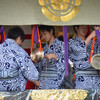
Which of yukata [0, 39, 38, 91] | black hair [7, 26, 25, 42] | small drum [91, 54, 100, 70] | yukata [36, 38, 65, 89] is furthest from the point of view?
yukata [36, 38, 65, 89]

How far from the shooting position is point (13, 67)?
2.51 m

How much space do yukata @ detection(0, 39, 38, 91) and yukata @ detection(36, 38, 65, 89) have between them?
0.40 metres

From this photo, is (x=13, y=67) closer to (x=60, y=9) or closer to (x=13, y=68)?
(x=13, y=68)

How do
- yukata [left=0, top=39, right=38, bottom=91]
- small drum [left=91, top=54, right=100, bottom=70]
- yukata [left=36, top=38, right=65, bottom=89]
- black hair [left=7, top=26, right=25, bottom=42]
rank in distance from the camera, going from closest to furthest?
yukata [left=0, top=39, right=38, bottom=91] < small drum [left=91, top=54, right=100, bottom=70] < black hair [left=7, top=26, right=25, bottom=42] < yukata [left=36, top=38, right=65, bottom=89]

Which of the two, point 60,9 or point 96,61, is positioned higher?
point 60,9

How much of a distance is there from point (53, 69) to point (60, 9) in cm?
91

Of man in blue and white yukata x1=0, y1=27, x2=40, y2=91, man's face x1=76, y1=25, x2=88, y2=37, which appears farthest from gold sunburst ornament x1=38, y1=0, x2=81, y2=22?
man in blue and white yukata x1=0, y1=27, x2=40, y2=91

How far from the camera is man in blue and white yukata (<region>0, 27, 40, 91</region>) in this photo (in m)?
2.50

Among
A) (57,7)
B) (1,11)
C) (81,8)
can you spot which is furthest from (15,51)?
(81,8)

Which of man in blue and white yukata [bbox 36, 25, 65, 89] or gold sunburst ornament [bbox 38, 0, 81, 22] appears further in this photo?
man in blue and white yukata [bbox 36, 25, 65, 89]

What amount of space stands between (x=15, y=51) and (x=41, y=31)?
68 centimetres

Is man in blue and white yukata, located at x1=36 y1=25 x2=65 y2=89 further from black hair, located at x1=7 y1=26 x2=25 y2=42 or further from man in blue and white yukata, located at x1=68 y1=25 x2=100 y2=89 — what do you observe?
black hair, located at x1=7 y1=26 x2=25 y2=42

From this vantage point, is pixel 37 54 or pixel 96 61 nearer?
pixel 96 61

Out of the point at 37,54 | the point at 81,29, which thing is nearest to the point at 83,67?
the point at 81,29
